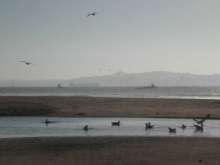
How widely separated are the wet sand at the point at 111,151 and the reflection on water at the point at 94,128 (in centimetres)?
364

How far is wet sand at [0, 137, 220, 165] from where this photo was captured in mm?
23266

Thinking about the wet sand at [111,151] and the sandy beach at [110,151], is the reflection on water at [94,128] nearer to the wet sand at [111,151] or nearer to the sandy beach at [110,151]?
the sandy beach at [110,151]

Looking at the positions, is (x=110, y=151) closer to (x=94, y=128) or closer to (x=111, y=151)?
(x=111, y=151)

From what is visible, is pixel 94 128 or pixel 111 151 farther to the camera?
pixel 94 128

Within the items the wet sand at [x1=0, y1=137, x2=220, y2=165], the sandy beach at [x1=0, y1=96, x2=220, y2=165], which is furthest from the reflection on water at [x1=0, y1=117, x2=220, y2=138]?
the wet sand at [x1=0, y1=137, x2=220, y2=165]

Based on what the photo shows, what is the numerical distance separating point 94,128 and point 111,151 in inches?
507

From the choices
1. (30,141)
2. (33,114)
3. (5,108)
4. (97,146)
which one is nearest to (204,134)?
(97,146)

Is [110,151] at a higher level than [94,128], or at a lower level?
lower

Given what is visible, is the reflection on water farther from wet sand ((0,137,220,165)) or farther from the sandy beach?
wet sand ((0,137,220,165))

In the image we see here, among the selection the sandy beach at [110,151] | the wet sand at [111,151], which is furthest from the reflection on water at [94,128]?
the wet sand at [111,151]

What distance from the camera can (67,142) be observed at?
2989 cm

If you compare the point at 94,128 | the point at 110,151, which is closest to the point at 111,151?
the point at 110,151

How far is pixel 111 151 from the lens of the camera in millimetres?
26391

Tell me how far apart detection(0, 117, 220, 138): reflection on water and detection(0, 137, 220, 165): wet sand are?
Result: 364 cm
